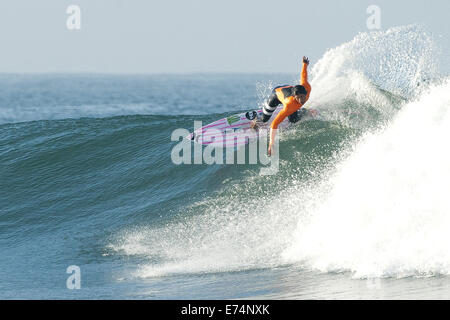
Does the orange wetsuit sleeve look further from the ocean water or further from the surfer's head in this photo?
the ocean water

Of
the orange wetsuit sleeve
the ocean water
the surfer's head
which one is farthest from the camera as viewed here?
the orange wetsuit sleeve

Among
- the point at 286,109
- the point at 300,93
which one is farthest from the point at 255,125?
the point at 300,93

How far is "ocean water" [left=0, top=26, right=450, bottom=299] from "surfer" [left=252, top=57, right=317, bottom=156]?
0.52 metres

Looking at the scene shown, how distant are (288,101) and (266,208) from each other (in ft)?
6.91

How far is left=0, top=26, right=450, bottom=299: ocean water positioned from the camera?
6.57 metres

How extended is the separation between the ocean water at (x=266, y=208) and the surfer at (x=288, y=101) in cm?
52

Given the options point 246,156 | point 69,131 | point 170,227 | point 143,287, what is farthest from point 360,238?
point 69,131

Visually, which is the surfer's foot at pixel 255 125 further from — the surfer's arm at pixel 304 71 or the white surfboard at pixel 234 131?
the surfer's arm at pixel 304 71

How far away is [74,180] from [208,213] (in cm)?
382

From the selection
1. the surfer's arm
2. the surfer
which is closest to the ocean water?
the surfer

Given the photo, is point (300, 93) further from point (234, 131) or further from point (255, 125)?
point (234, 131)

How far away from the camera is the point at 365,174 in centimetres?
796
